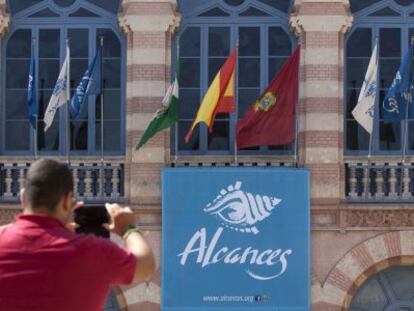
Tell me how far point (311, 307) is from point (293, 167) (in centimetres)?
224

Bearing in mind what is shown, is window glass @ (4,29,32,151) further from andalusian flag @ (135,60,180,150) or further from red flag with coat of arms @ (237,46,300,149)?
red flag with coat of arms @ (237,46,300,149)

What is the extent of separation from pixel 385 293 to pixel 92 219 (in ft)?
38.7

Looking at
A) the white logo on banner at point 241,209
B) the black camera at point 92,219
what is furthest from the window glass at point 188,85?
the black camera at point 92,219

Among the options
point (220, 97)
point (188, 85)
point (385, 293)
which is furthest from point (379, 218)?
point (188, 85)

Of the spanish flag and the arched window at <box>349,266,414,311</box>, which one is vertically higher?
the spanish flag

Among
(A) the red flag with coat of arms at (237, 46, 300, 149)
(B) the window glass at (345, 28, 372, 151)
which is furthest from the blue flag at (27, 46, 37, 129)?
(B) the window glass at (345, 28, 372, 151)

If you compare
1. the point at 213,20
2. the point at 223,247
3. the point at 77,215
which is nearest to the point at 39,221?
the point at 77,215

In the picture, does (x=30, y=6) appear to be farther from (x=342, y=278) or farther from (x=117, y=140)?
(x=342, y=278)

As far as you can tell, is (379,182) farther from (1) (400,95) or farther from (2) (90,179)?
(2) (90,179)

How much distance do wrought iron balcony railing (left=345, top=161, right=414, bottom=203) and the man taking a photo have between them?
11.7 meters

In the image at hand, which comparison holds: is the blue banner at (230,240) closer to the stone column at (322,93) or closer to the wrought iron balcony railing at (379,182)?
the stone column at (322,93)

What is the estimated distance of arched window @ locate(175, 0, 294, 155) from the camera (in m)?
15.5

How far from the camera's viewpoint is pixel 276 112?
1476cm

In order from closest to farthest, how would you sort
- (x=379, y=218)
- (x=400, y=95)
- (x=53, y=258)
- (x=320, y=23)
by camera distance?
(x=53, y=258), (x=400, y=95), (x=379, y=218), (x=320, y=23)
